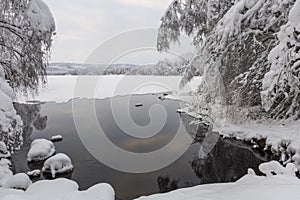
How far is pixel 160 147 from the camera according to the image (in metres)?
8.93

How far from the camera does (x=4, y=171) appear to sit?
6.26m

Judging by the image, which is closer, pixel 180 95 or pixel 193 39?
pixel 193 39

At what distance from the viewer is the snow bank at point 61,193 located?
94.1 inches

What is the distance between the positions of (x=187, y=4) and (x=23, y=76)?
6.54 metres

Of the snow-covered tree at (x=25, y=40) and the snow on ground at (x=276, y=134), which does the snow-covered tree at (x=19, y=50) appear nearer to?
the snow-covered tree at (x=25, y=40)

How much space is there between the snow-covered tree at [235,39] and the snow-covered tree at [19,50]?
3.00m

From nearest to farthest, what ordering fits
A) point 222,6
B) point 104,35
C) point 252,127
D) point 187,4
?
1. point 222,6
2. point 252,127
3. point 187,4
4. point 104,35

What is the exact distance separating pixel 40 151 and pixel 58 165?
1026 millimetres

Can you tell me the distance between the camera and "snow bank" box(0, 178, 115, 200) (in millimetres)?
2391

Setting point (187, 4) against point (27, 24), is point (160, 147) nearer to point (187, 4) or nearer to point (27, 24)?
point (187, 4)

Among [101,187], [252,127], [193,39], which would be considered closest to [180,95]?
[193,39]

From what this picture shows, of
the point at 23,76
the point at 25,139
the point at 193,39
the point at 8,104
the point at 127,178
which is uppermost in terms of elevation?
the point at 193,39

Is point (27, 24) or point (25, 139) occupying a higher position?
point (27, 24)

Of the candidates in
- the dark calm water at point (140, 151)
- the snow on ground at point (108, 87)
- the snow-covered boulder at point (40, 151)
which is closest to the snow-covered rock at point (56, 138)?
the dark calm water at point (140, 151)
